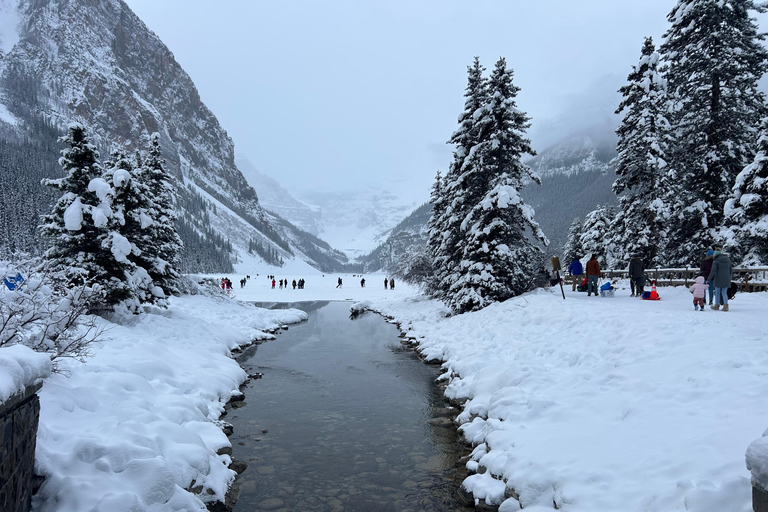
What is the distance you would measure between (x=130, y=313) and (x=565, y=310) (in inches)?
553

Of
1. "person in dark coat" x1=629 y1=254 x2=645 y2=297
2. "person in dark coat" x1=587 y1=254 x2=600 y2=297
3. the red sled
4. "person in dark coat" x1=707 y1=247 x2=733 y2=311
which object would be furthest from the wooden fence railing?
"person in dark coat" x1=707 y1=247 x2=733 y2=311

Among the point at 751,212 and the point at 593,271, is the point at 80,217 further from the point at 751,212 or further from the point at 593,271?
the point at 751,212

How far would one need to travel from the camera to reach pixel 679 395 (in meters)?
6.23

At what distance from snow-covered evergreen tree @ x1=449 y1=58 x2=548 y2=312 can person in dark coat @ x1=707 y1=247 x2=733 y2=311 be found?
602 centimetres

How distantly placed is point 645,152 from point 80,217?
23.7 m

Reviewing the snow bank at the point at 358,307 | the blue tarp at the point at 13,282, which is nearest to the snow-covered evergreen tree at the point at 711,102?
the snow bank at the point at 358,307

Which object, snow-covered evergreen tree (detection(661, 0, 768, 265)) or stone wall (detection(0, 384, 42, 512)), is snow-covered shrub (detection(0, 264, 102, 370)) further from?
snow-covered evergreen tree (detection(661, 0, 768, 265))

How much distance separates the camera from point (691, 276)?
20.0 m

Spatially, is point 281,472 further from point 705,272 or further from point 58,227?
point 705,272

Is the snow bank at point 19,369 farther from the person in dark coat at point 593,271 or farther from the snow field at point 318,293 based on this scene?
the snow field at point 318,293

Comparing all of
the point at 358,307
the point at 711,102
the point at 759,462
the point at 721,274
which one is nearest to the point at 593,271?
the point at 721,274

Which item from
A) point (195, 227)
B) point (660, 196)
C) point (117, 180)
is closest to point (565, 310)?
point (660, 196)

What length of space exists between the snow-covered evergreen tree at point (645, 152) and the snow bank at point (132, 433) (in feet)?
68.2

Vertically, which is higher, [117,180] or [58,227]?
[117,180]
